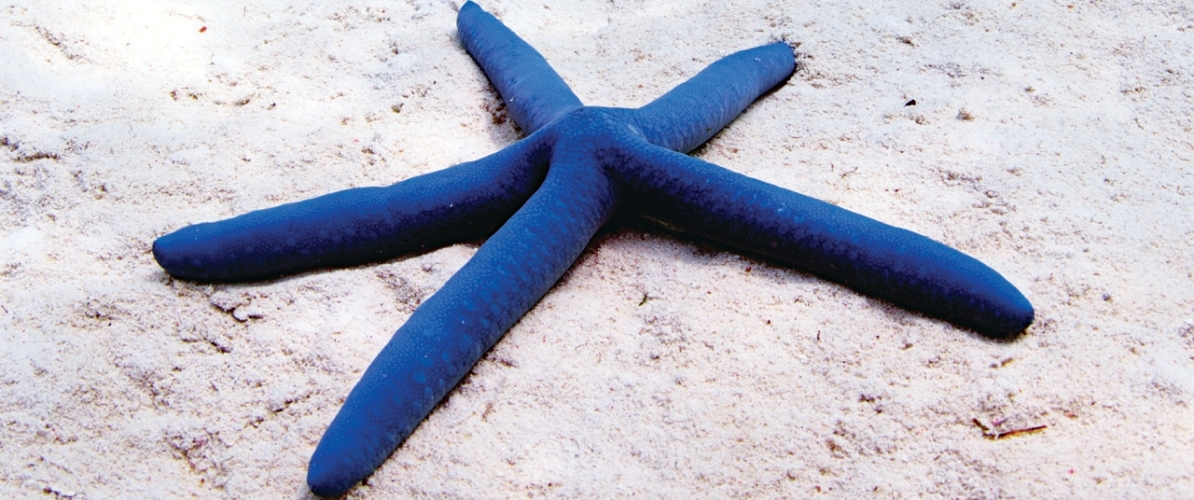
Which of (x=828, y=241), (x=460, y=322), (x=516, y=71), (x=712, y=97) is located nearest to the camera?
(x=460, y=322)

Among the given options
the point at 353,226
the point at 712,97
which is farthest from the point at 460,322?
the point at 712,97

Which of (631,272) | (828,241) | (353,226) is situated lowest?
(631,272)

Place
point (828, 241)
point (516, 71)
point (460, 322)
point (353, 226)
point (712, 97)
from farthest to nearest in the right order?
point (516, 71)
point (712, 97)
point (353, 226)
point (828, 241)
point (460, 322)

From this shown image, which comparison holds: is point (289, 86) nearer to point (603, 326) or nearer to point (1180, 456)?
point (603, 326)

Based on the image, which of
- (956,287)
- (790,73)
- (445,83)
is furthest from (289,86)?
(956,287)

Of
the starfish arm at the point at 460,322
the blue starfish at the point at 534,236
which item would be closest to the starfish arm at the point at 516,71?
the blue starfish at the point at 534,236

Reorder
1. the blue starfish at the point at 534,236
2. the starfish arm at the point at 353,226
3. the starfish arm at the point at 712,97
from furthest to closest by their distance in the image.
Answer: the starfish arm at the point at 712,97 < the starfish arm at the point at 353,226 < the blue starfish at the point at 534,236

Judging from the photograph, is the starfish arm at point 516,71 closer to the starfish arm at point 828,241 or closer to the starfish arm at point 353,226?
the starfish arm at point 353,226

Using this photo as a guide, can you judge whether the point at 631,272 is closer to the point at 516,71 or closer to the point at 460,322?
the point at 460,322
